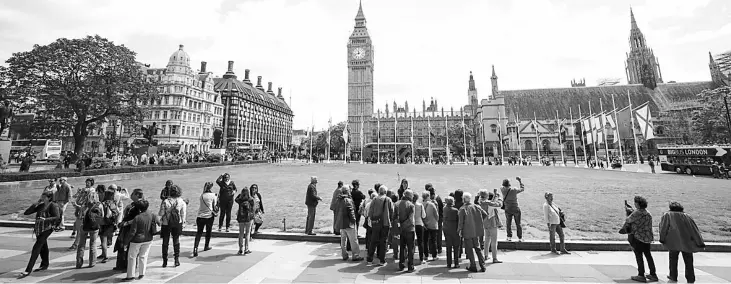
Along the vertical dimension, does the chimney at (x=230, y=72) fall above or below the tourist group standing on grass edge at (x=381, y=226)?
above

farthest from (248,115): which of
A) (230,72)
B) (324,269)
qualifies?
(324,269)

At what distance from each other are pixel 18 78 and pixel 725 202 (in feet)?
155

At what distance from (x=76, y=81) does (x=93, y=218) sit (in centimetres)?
Answer: 2806

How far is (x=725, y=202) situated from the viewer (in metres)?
13.1

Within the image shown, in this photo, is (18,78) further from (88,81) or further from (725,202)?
(725,202)

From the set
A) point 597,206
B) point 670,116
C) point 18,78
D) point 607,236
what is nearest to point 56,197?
point 607,236

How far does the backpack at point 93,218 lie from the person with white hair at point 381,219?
20.3ft

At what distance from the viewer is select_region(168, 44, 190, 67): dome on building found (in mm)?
60844

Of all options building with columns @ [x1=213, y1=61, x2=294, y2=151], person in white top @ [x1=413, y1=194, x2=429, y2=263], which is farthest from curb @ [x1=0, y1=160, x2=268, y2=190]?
building with columns @ [x1=213, y1=61, x2=294, y2=151]

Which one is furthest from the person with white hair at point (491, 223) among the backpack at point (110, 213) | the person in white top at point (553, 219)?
the backpack at point (110, 213)

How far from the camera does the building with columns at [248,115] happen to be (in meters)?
83.6

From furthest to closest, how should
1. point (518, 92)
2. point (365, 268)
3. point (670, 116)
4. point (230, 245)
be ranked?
1. point (518, 92)
2. point (670, 116)
3. point (230, 245)
4. point (365, 268)

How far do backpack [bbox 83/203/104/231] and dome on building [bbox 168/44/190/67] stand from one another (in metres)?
66.1

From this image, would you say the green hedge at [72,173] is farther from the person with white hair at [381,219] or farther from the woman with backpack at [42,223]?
the person with white hair at [381,219]
